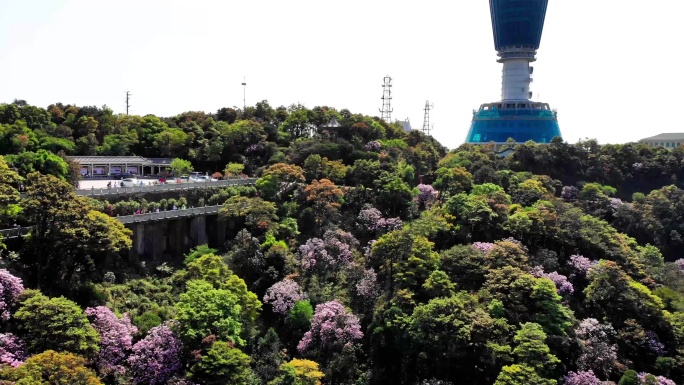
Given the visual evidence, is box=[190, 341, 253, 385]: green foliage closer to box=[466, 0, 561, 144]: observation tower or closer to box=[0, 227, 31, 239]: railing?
box=[0, 227, 31, 239]: railing

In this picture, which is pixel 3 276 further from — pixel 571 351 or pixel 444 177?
pixel 444 177

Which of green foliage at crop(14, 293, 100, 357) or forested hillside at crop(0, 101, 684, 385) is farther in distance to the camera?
forested hillside at crop(0, 101, 684, 385)

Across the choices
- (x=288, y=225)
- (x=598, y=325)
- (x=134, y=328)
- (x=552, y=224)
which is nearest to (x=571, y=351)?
(x=598, y=325)

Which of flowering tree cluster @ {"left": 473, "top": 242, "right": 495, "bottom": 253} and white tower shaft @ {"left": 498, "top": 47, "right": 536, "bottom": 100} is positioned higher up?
white tower shaft @ {"left": 498, "top": 47, "right": 536, "bottom": 100}

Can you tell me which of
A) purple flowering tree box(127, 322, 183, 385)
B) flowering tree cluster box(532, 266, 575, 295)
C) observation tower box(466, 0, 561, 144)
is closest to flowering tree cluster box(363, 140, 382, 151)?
flowering tree cluster box(532, 266, 575, 295)

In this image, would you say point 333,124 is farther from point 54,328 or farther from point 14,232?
point 54,328

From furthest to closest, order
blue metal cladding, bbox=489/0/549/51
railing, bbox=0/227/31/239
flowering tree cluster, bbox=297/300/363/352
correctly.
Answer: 1. blue metal cladding, bbox=489/0/549/51
2. flowering tree cluster, bbox=297/300/363/352
3. railing, bbox=0/227/31/239

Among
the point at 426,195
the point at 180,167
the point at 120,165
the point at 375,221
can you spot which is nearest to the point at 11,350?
the point at 375,221
